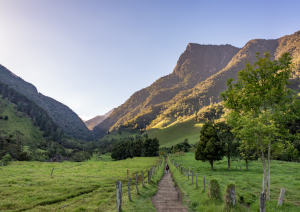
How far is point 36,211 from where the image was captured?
13367 mm

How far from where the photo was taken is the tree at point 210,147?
42688 millimetres

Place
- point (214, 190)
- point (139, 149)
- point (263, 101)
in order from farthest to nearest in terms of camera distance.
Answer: point (139, 149) → point (263, 101) → point (214, 190)

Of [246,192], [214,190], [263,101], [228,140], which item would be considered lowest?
[246,192]

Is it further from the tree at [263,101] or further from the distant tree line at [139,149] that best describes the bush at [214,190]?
the distant tree line at [139,149]

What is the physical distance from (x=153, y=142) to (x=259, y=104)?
95.0 meters

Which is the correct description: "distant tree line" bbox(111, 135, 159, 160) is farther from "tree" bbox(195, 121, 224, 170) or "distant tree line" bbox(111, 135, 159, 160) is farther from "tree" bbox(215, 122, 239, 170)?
"tree" bbox(215, 122, 239, 170)

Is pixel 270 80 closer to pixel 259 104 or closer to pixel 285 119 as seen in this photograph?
pixel 259 104

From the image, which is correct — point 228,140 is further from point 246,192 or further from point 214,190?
point 214,190

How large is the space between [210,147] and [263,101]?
3059cm

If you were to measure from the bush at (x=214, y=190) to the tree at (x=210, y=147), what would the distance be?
30.8 metres

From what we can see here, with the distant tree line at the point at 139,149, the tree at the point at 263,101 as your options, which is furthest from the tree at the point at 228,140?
the distant tree line at the point at 139,149

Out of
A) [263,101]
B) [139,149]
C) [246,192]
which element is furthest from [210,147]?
[139,149]

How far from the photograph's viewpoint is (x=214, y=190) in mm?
13648

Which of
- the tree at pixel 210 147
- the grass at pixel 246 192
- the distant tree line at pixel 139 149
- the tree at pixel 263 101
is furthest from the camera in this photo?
the distant tree line at pixel 139 149
